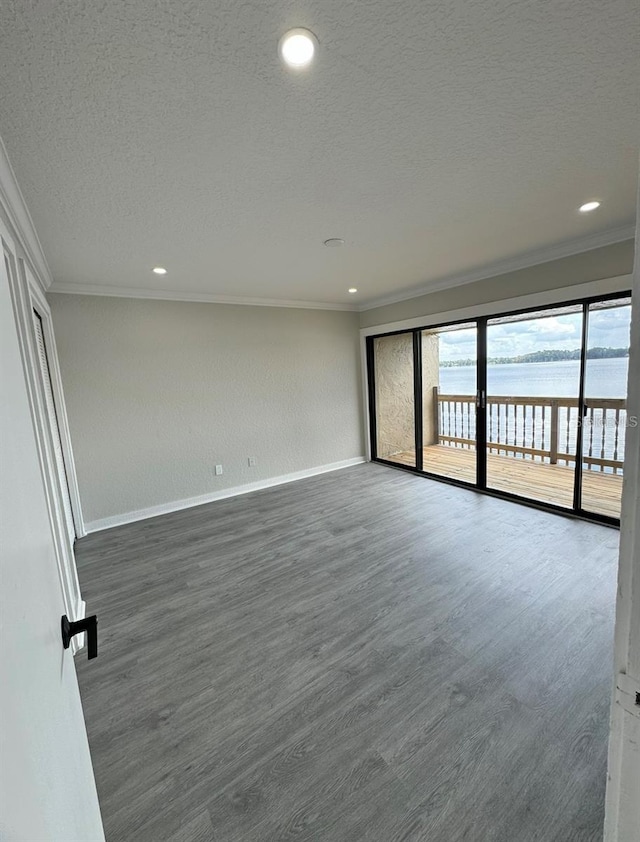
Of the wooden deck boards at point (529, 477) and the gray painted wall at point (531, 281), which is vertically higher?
the gray painted wall at point (531, 281)

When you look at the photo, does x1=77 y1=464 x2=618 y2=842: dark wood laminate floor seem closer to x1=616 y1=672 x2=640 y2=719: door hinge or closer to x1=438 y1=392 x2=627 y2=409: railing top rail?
x1=616 y1=672 x2=640 y2=719: door hinge

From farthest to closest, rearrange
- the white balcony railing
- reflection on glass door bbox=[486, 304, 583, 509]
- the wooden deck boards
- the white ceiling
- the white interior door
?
reflection on glass door bbox=[486, 304, 583, 509] < the wooden deck boards < the white balcony railing < the white ceiling < the white interior door

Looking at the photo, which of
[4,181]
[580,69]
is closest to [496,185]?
[580,69]

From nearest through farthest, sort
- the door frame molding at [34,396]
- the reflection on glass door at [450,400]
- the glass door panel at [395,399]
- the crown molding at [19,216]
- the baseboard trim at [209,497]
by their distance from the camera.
Answer: the crown molding at [19,216]
the door frame molding at [34,396]
the baseboard trim at [209,497]
the reflection on glass door at [450,400]
the glass door panel at [395,399]

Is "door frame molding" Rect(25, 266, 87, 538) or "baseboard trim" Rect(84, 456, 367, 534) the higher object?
"door frame molding" Rect(25, 266, 87, 538)

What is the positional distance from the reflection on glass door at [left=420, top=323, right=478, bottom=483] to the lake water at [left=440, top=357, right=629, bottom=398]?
0.06 metres

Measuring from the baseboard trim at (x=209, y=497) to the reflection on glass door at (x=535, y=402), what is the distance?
7.07ft

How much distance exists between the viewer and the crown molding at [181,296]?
11.1 feet

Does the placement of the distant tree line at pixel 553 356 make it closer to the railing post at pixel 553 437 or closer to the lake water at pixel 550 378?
the lake water at pixel 550 378

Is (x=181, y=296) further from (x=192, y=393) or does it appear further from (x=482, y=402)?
(x=482, y=402)

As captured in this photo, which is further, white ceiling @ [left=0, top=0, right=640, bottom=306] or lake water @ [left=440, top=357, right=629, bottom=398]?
lake water @ [left=440, top=357, right=629, bottom=398]

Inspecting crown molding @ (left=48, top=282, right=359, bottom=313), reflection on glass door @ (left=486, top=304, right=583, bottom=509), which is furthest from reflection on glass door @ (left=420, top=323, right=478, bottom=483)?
crown molding @ (left=48, top=282, right=359, bottom=313)

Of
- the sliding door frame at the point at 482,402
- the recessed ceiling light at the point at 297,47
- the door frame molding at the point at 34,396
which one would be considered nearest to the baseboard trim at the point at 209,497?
the sliding door frame at the point at 482,402

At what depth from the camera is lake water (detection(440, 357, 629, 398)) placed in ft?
9.95
